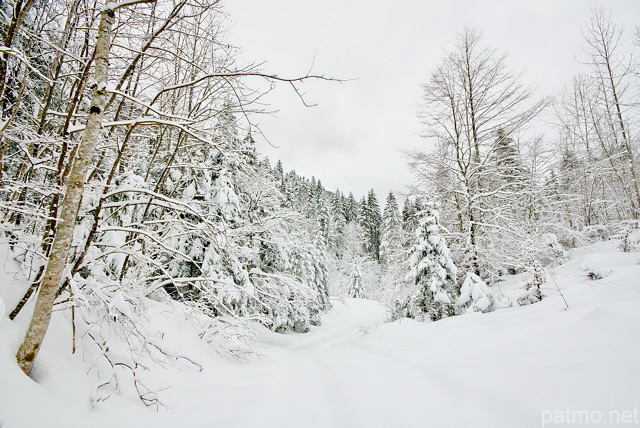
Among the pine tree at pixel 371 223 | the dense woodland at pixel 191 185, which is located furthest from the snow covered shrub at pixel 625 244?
the pine tree at pixel 371 223

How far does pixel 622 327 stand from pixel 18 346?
Answer: 4.71 metres

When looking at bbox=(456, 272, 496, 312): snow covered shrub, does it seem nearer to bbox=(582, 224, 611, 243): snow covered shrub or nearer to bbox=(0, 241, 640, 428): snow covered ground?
bbox=(0, 241, 640, 428): snow covered ground

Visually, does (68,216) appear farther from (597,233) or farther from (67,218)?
(597,233)

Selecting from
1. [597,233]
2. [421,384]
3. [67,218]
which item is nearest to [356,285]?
[597,233]

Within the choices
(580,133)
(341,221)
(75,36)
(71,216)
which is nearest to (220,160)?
(75,36)

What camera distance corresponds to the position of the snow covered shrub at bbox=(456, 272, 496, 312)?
599cm

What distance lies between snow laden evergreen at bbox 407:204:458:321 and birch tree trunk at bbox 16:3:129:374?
8.62 meters

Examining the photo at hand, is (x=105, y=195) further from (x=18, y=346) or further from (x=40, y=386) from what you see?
(x=40, y=386)

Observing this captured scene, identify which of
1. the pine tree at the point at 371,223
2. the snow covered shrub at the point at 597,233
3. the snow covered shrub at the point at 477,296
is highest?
the pine tree at the point at 371,223

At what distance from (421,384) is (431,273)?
6.71 meters

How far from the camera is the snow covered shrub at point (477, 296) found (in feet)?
19.6

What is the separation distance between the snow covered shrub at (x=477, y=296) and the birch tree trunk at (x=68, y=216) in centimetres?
702

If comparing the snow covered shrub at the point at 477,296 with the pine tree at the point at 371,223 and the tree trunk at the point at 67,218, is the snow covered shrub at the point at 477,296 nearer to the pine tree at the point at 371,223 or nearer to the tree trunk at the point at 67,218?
the tree trunk at the point at 67,218

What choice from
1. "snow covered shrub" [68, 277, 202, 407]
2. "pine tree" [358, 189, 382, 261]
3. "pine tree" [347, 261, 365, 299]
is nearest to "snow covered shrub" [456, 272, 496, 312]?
"snow covered shrub" [68, 277, 202, 407]
